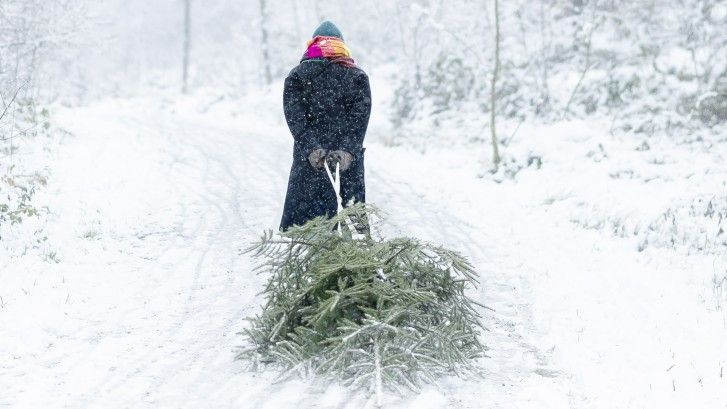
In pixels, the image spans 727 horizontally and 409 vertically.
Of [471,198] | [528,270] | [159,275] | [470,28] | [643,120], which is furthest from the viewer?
[470,28]

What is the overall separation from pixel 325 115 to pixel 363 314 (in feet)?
6.83

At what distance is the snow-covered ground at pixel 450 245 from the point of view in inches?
154

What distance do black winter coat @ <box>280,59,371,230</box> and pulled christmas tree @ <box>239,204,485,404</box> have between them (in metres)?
1.20

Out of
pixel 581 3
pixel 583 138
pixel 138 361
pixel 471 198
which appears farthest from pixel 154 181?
pixel 581 3

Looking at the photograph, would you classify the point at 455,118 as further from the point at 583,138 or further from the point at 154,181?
the point at 154,181

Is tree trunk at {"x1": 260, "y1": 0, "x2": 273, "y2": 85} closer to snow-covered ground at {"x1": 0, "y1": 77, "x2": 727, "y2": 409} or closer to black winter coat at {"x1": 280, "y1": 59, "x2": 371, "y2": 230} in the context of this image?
snow-covered ground at {"x1": 0, "y1": 77, "x2": 727, "y2": 409}

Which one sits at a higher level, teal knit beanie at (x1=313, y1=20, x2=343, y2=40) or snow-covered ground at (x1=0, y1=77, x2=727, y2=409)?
teal knit beanie at (x1=313, y1=20, x2=343, y2=40)

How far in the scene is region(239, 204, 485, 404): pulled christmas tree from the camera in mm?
3830

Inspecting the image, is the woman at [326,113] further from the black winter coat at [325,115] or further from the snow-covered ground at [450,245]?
the snow-covered ground at [450,245]

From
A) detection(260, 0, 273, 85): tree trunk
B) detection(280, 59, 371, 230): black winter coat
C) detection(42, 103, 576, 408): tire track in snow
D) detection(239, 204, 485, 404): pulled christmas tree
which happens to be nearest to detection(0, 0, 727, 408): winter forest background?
detection(42, 103, 576, 408): tire track in snow

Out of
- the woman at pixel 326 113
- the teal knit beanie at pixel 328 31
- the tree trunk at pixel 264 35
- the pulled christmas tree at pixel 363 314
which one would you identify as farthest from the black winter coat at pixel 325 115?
the tree trunk at pixel 264 35

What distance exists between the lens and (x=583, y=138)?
38.2 ft

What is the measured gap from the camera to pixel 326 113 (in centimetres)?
548

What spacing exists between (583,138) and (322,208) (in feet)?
24.7
